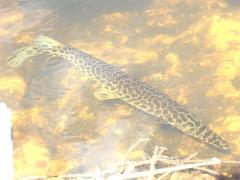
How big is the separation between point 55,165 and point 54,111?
1.23 metres

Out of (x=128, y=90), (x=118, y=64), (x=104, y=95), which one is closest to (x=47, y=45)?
(x=118, y=64)

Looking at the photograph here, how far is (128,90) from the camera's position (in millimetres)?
7672

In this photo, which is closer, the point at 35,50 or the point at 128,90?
the point at 128,90

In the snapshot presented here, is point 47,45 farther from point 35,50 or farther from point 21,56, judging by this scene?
point 21,56

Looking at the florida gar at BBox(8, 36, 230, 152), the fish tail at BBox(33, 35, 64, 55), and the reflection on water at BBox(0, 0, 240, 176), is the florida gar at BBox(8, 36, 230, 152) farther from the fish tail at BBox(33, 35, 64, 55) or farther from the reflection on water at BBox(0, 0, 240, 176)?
the reflection on water at BBox(0, 0, 240, 176)

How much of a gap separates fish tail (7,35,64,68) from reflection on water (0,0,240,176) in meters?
0.14

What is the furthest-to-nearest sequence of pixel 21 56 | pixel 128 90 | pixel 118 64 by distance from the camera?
pixel 21 56 → pixel 118 64 → pixel 128 90

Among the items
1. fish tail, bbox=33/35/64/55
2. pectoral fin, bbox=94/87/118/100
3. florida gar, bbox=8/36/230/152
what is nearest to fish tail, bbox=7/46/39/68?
florida gar, bbox=8/36/230/152

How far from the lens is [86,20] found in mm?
9500

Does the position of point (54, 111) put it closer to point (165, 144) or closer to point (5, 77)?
point (5, 77)

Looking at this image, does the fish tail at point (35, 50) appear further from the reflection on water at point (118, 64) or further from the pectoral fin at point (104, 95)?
the pectoral fin at point (104, 95)

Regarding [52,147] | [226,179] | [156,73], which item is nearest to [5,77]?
[52,147]

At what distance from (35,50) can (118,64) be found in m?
1.67

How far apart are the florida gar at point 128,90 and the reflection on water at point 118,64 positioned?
0.15m
